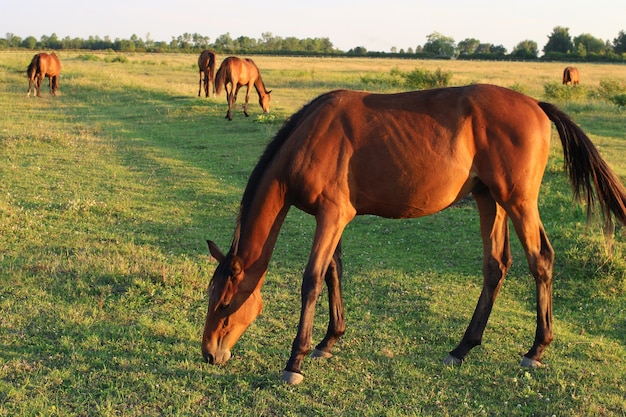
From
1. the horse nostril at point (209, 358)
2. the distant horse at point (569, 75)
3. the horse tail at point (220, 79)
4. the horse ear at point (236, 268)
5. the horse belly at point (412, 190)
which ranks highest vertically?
the distant horse at point (569, 75)

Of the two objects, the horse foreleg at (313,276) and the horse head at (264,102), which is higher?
the horse head at (264,102)

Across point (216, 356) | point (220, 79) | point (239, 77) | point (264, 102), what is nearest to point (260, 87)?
point (264, 102)

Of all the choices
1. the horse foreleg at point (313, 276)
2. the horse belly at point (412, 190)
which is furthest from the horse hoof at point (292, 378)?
the horse belly at point (412, 190)

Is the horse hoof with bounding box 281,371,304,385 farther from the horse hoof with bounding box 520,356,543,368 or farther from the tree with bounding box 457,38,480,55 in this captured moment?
the tree with bounding box 457,38,480,55

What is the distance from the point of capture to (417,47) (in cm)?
11825

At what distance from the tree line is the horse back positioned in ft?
251

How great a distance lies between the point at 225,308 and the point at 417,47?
120 meters

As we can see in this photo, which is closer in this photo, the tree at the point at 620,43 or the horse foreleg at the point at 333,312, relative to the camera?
the horse foreleg at the point at 333,312

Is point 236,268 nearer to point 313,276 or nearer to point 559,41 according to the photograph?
point 313,276

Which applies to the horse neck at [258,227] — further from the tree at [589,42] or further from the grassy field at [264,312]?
the tree at [589,42]

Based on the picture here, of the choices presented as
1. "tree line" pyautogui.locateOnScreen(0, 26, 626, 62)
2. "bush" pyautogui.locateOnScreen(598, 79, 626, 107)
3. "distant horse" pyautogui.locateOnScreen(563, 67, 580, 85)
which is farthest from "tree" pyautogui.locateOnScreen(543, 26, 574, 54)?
"bush" pyautogui.locateOnScreen(598, 79, 626, 107)

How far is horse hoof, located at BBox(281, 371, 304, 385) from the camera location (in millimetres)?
4254

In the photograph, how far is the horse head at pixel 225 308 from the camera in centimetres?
432

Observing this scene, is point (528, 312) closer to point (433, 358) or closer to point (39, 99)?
point (433, 358)
